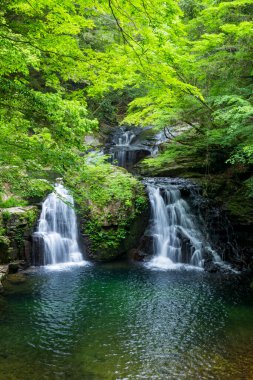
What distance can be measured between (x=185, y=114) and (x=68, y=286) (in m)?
8.08

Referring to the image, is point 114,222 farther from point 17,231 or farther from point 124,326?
point 124,326

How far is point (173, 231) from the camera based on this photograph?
1536 cm

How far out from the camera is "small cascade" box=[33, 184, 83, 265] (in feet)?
43.9

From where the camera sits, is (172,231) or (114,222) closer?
(114,222)

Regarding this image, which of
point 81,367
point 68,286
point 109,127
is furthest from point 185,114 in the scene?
point 109,127

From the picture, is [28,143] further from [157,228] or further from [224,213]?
[224,213]

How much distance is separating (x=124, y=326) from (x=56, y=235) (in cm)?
689

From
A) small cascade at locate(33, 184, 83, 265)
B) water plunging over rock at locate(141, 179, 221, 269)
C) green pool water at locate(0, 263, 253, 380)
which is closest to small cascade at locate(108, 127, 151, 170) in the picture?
water plunging over rock at locate(141, 179, 221, 269)

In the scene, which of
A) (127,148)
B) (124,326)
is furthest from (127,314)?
(127,148)

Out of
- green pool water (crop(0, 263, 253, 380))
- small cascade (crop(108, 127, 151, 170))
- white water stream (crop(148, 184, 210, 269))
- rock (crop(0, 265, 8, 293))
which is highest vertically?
small cascade (crop(108, 127, 151, 170))

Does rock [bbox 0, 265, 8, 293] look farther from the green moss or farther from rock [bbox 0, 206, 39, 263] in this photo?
the green moss

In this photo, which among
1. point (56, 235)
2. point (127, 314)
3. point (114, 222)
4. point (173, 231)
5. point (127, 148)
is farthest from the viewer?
point (127, 148)

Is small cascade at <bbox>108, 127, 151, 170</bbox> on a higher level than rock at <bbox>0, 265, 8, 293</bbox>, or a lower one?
higher

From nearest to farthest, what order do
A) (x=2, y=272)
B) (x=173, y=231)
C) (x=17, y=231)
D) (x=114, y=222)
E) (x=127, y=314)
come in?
(x=127, y=314) < (x=2, y=272) < (x=17, y=231) < (x=114, y=222) < (x=173, y=231)
